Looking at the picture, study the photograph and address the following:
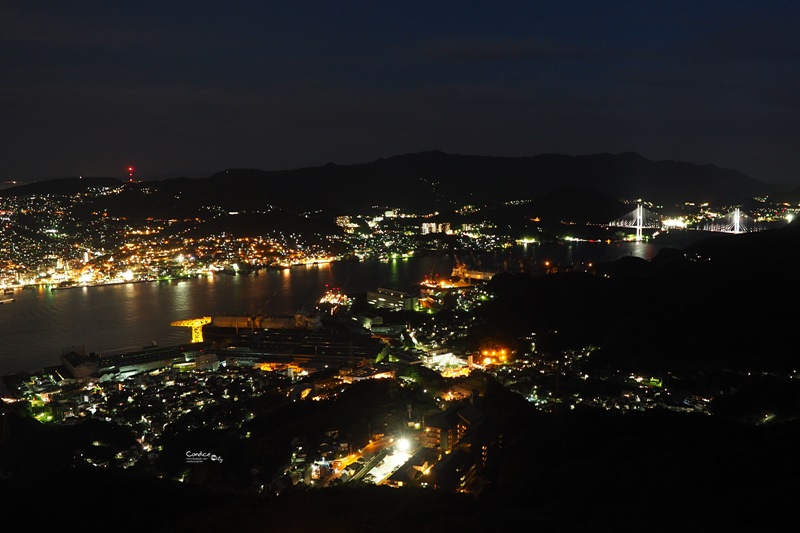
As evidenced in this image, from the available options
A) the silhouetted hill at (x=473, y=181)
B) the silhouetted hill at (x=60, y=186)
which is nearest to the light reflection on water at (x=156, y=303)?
the silhouetted hill at (x=473, y=181)

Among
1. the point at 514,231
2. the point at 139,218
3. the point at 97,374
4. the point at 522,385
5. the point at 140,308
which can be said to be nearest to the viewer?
the point at 522,385

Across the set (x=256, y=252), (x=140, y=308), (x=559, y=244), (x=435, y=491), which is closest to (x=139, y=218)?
(x=256, y=252)

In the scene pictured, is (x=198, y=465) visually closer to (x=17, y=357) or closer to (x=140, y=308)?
(x=17, y=357)

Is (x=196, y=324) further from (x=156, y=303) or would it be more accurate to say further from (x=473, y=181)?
(x=473, y=181)

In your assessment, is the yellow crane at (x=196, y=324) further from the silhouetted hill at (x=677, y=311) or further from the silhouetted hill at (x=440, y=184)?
the silhouetted hill at (x=440, y=184)

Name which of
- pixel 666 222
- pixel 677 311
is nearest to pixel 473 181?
pixel 666 222
